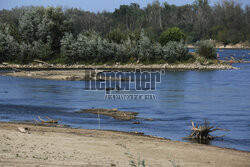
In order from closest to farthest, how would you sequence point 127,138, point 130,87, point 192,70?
point 127,138, point 130,87, point 192,70

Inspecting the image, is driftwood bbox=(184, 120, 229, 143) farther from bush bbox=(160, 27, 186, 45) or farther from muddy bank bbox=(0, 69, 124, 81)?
bush bbox=(160, 27, 186, 45)

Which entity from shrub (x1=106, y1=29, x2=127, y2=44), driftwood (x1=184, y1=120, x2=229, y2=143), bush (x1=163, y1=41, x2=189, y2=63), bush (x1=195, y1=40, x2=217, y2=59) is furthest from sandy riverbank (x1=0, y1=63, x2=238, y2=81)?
driftwood (x1=184, y1=120, x2=229, y2=143)

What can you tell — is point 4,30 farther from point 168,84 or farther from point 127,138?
point 127,138

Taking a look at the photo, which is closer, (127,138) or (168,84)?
(127,138)

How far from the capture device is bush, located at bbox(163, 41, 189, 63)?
7481 cm

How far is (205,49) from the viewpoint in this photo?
7975 cm

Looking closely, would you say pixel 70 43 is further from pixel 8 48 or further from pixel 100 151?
pixel 100 151

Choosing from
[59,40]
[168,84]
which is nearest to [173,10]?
[59,40]

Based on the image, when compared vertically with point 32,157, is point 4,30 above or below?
above

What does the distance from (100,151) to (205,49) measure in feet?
216

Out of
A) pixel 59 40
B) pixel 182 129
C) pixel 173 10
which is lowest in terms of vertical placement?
pixel 182 129

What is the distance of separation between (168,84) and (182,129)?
2945cm

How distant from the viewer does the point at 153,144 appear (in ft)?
60.7

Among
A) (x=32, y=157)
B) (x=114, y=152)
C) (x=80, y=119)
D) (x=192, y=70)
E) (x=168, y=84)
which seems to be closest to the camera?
(x=32, y=157)
